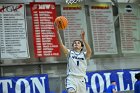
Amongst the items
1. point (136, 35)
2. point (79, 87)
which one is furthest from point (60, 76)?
point (79, 87)

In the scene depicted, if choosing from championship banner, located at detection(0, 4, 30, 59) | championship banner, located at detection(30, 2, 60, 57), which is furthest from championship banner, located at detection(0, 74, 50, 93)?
championship banner, located at detection(30, 2, 60, 57)

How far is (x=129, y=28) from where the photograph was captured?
15656mm

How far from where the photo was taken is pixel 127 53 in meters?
15.5

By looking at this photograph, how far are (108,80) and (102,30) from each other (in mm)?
1963

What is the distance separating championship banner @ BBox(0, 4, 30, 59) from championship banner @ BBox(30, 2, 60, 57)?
411mm

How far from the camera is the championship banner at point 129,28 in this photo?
15.5 metres

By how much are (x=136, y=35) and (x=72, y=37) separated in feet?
8.78

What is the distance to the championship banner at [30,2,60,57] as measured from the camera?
47.1 ft

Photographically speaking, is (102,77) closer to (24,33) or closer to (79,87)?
(24,33)

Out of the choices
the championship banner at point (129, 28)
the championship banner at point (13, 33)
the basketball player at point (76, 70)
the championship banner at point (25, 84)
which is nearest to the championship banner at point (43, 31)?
the championship banner at point (13, 33)

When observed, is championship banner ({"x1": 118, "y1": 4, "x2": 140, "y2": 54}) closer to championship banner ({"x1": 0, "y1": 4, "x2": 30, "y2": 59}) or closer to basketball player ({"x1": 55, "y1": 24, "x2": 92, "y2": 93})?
championship banner ({"x1": 0, "y1": 4, "x2": 30, "y2": 59})

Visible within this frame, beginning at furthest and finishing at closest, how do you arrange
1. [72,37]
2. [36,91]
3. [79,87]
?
[72,37]
[36,91]
[79,87]

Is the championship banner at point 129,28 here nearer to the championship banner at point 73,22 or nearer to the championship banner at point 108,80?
the championship banner at point 108,80

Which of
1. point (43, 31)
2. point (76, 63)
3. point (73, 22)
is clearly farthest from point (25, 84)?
point (76, 63)
